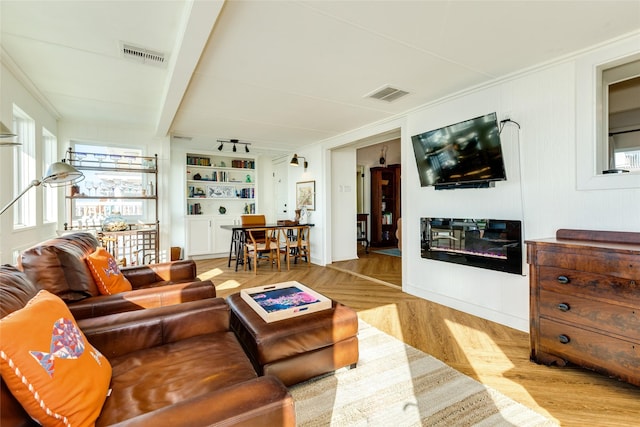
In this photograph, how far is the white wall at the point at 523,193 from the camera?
7.66 ft

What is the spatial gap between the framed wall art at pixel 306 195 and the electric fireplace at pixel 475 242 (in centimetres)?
275

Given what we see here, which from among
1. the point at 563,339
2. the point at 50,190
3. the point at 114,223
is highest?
the point at 50,190

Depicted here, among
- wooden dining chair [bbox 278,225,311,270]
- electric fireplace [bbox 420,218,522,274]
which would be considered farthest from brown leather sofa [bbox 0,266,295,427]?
wooden dining chair [bbox 278,225,311,270]

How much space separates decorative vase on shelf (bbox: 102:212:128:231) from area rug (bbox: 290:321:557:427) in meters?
4.12

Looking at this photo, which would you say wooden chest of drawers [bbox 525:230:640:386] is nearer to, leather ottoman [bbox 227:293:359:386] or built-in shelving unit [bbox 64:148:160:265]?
leather ottoman [bbox 227:293:359:386]

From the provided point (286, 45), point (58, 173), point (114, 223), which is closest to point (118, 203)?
point (114, 223)

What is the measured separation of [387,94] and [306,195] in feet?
10.5

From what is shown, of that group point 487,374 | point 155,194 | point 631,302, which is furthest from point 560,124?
point 155,194

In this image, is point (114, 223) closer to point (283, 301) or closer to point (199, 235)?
point (199, 235)

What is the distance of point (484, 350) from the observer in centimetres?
228

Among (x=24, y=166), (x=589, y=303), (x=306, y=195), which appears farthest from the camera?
(x=306, y=195)

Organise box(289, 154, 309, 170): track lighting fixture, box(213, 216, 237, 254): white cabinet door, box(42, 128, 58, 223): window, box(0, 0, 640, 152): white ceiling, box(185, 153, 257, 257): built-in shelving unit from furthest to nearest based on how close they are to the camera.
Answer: box(213, 216, 237, 254): white cabinet door → box(185, 153, 257, 257): built-in shelving unit → box(289, 154, 309, 170): track lighting fixture → box(42, 128, 58, 223): window → box(0, 0, 640, 152): white ceiling

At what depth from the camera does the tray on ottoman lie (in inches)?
73.8

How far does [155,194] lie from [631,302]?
592 centimetres
